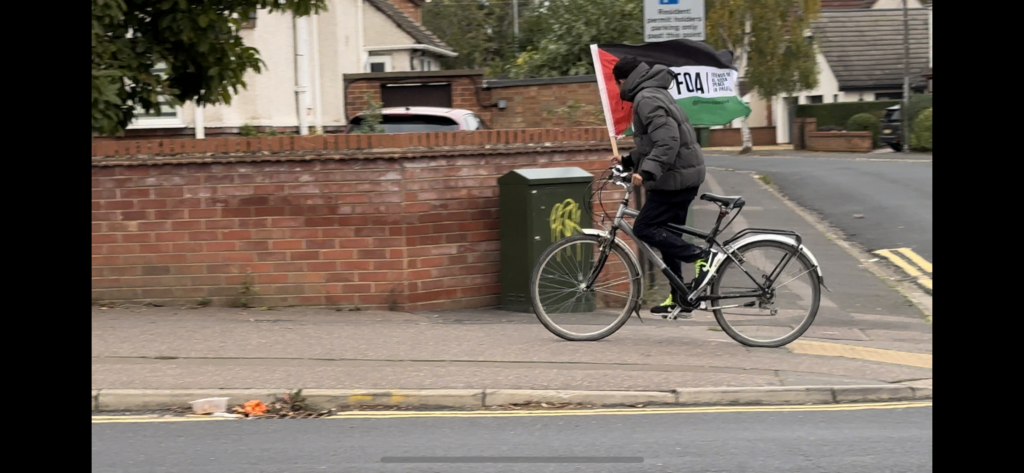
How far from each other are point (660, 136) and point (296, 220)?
11.4 feet

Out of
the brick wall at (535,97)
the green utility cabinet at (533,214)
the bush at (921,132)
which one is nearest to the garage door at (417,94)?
the brick wall at (535,97)

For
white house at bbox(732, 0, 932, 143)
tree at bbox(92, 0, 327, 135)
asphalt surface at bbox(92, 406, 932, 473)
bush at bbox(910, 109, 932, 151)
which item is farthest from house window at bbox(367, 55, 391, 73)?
asphalt surface at bbox(92, 406, 932, 473)

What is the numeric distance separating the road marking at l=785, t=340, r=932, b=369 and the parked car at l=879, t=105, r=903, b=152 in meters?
30.4

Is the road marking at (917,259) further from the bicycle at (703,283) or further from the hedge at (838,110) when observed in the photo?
the hedge at (838,110)

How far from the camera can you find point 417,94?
64.5ft

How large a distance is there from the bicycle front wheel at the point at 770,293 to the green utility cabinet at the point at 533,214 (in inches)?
68.2

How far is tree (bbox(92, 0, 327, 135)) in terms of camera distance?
864cm

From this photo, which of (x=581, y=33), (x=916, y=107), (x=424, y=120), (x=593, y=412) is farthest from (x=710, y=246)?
(x=916, y=107)

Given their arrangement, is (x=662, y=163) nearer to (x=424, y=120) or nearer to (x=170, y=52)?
(x=170, y=52)

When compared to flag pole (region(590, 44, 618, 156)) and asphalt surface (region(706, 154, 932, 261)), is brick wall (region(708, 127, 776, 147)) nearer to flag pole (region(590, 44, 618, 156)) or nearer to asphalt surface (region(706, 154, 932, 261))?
asphalt surface (region(706, 154, 932, 261))

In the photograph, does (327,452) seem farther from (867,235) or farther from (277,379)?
(867,235)

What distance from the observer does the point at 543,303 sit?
8086 mm
